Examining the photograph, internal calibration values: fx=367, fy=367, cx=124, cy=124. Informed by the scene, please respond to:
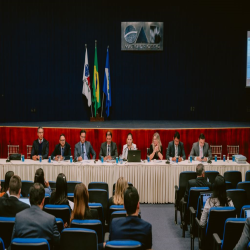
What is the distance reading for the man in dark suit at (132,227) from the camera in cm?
302

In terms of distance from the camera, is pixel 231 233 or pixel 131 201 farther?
pixel 231 233

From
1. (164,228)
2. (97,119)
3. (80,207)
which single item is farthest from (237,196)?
(97,119)

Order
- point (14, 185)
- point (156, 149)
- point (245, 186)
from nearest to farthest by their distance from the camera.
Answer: point (14, 185), point (245, 186), point (156, 149)

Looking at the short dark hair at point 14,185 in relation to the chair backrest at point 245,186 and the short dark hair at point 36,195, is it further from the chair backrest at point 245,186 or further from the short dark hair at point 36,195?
the chair backrest at point 245,186

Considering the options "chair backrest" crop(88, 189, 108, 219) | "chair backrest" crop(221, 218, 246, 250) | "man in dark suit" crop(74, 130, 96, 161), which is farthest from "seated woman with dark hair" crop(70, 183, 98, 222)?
"man in dark suit" crop(74, 130, 96, 161)

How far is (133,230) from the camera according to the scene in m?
3.03

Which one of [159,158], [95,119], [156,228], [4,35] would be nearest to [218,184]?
[156,228]

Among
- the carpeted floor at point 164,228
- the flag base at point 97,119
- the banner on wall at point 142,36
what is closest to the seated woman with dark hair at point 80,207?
the carpeted floor at point 164,228

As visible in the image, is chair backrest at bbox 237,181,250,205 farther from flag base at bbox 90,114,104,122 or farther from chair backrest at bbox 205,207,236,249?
flag base at bbox 90,114,104,122

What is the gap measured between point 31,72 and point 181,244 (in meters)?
9.36

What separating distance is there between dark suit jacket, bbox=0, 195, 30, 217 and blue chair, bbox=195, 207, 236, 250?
2044mm

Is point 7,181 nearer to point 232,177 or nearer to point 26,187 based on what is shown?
point 26,187

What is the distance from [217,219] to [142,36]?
9.60 meters

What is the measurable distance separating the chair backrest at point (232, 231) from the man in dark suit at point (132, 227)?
977 millimetres
